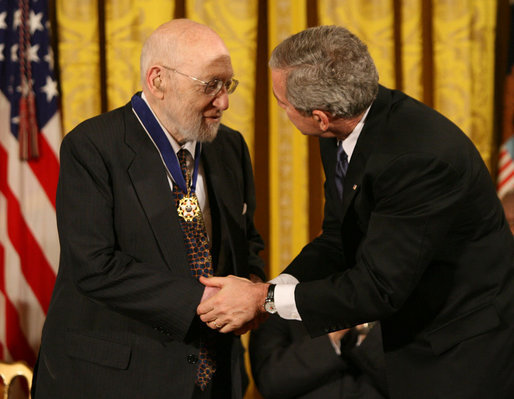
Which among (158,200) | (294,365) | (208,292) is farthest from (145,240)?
(294,365)

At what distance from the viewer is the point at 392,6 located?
3.85 meters

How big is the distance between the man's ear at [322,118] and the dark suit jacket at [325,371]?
945 mm

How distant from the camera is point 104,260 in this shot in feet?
6.96

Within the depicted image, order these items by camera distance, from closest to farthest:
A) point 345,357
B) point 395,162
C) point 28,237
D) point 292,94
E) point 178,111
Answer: point 395,162
point 292,94
point 178,111
point 345,357
point 28,237

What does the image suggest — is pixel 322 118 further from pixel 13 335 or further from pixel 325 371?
pixel 13 335

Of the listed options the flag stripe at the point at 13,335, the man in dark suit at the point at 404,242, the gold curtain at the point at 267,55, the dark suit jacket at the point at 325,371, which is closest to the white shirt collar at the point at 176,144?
the man in dark suit at the point at 404,242

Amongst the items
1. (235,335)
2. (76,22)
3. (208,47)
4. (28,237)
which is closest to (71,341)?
(235,335)

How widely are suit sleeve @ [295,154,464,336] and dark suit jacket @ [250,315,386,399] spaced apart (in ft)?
2.07

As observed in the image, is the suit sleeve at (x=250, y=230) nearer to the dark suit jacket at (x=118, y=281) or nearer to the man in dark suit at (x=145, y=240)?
the man in dark suit at (x=145, y=240)

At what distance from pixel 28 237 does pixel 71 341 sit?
1641 millimetres

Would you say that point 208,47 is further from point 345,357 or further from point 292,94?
point 345,357

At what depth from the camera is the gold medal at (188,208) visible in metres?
2.26

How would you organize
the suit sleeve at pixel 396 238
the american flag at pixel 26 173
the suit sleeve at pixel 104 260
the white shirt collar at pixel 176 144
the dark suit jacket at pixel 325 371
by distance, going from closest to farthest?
the suit sleeve at pixel 396 238
the suit sleeve at pixel 104 260
the white shirt collar at pixel 176 144
the dark suit jacket at pixel 325 371
the american flag at pixel 26 173

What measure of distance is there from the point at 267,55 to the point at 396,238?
2162mm
